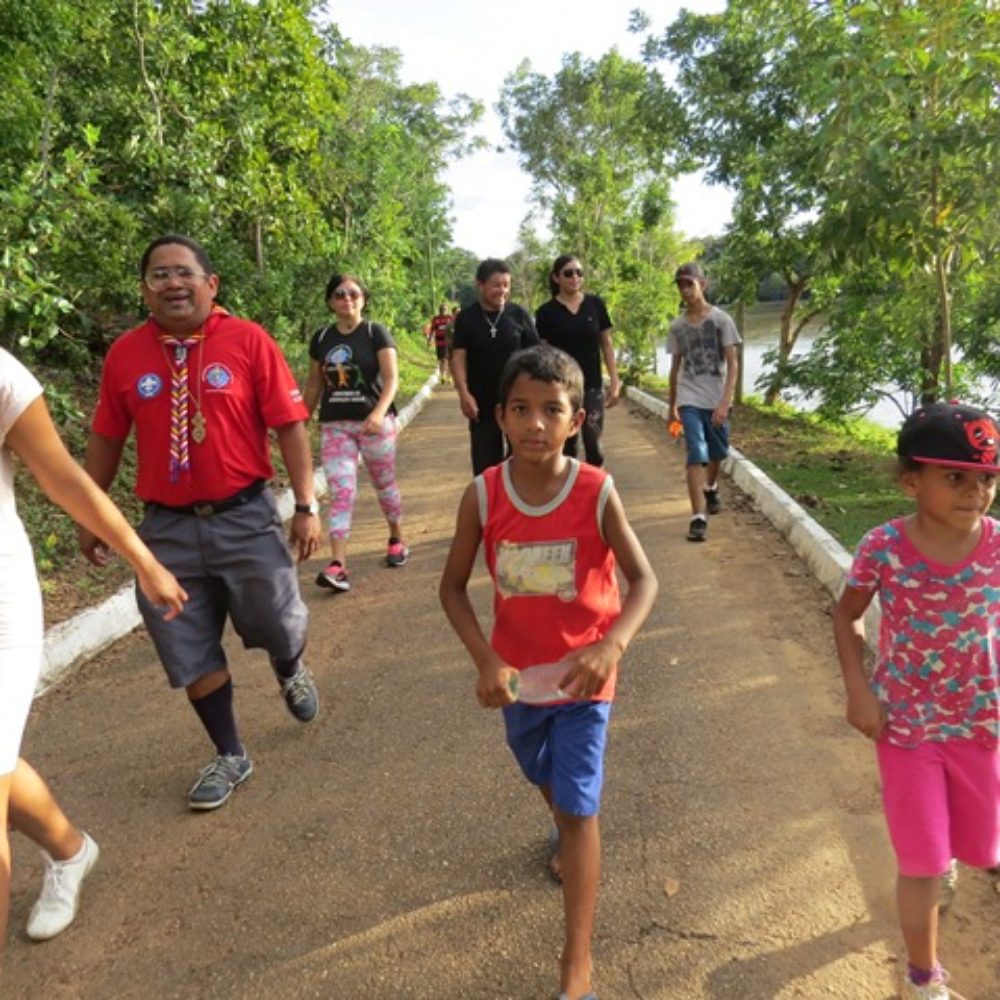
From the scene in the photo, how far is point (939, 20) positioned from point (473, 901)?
4522 millimetres

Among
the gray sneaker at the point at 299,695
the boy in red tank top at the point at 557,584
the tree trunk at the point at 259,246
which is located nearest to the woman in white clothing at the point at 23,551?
the boy in red tank top at the point at 557,584

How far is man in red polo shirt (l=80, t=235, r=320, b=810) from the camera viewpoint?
2820 millimetres

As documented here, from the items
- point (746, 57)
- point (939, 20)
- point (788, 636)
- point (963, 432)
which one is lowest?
point (788, 636)

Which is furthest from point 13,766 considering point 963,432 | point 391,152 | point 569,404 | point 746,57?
point 391,152

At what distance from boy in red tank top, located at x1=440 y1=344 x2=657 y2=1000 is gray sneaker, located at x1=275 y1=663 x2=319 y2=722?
1.47 meters

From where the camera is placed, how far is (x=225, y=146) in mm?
7234

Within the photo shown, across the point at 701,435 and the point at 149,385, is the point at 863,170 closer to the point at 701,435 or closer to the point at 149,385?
the point at 701,435

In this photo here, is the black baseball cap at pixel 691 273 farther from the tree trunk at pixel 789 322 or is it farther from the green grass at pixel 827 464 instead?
the tree trunk at pixel 789 322

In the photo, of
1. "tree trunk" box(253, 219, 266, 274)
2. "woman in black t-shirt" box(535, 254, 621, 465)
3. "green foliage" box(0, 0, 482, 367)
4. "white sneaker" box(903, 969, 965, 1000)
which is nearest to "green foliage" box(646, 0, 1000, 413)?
"woman in black t-shirt" box(535, 254, 621, 465)

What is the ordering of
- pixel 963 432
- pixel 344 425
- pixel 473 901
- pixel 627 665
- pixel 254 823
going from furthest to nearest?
1. pixel 344 425
2. pixel 627 665
3. pixel 254 823
4. pixel 473 901
5. pixel 963 432

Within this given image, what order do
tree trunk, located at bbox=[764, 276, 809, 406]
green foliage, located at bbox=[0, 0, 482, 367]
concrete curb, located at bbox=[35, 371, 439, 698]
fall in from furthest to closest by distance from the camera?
tree trunk, located at bbox=[764, 276, 809, 406] → green foliage, located at bbox=[0, 0, 482, 367] → concrete curb, located at bbox=[35, 371, 439, 698]

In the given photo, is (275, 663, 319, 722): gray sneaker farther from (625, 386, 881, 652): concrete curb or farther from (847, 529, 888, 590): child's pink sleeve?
(625, 386, 881, 652): concrete curb

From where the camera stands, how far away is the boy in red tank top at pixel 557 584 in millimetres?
2039

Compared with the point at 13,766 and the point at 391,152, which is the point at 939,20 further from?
the point at 391,152
